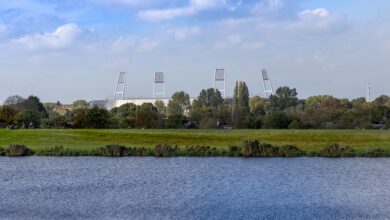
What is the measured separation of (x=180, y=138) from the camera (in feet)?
287

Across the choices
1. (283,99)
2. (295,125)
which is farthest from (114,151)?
(283,99)

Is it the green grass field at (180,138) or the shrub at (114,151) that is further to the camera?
the green grass field at (180,138)

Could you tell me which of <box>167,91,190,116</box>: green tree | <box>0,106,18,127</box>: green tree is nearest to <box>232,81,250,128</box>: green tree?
<box>167,91,190,116</box>: green tree

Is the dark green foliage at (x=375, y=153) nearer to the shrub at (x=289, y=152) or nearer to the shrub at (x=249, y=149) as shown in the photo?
the shrub at (x=289, y=152)

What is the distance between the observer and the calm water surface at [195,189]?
101 feet

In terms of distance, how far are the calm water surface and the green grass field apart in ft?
75.1

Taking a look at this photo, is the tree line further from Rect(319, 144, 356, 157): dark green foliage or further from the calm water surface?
the calm water surface

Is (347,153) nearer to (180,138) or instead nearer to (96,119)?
(180,138)

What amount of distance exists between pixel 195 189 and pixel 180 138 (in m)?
48.5

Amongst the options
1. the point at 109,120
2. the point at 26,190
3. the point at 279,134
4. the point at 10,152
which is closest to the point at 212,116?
the point at 109,120

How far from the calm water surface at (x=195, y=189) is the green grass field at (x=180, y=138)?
75.1 feet

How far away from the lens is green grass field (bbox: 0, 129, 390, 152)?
82.6 m

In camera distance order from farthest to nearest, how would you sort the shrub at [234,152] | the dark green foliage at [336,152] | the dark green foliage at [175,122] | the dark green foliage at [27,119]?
the dark green foliage at [175,122] < the dark green foliage at [27,119] < the dark green foliage at [336,152] < the shrub at [234,152]

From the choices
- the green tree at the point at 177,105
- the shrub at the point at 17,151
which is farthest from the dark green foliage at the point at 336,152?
the green tree at the point at 177,105
